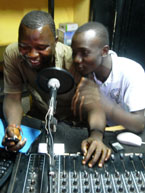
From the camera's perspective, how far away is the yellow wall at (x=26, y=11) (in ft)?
7.32

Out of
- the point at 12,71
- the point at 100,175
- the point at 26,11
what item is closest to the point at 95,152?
the point at 100,175

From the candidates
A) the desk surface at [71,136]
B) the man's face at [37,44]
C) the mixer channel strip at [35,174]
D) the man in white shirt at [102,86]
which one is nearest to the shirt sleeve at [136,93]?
the man in white shirt at [102,86]

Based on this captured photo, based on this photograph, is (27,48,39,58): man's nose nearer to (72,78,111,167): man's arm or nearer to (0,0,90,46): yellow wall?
(72,78,111,167): man's arm

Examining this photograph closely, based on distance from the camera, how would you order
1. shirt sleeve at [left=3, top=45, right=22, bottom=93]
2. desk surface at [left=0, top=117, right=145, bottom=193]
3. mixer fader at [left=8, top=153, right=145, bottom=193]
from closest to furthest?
mixer fader at [left=8, top=153, right=145, bottom=193] → desk surface at [left=0, top=117, right=145, bottom=193] → shirt sleeve at [left=3, top=45, right=22, bottom=93]

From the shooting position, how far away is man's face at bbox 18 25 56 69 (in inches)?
39.7

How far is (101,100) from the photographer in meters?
1.04

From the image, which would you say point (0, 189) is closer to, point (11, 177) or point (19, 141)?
point (11, 177)

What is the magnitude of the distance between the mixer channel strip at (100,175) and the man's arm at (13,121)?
0.20 meters

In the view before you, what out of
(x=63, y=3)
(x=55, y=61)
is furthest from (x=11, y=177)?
(x=63, y=3)

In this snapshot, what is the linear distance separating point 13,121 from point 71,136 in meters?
0.33

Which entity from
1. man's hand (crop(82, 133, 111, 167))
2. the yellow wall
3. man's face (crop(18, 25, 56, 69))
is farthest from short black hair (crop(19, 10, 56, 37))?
the yellow wall

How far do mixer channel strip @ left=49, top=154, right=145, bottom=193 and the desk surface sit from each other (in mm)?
102

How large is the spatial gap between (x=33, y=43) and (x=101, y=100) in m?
0.43

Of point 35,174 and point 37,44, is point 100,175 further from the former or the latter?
A: point 37,44
